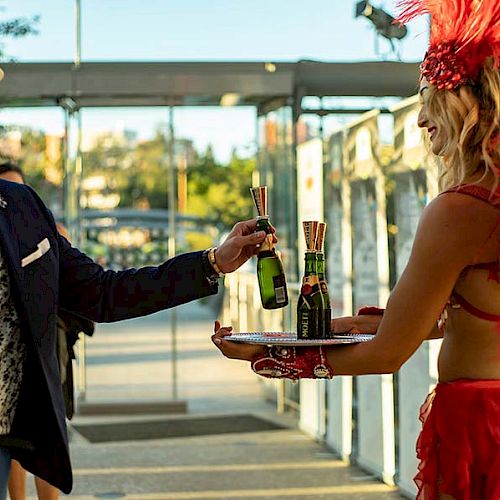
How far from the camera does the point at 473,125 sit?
2707 millimetres

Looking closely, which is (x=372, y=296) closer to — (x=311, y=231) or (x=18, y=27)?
(x=311, y=231)

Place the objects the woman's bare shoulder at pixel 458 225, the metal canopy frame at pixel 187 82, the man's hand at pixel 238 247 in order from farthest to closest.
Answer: the metal canopy frame at pixel 187 82 < the man's hand at pixel 238 247 < the woman's bare shoulder at pixel 458 225

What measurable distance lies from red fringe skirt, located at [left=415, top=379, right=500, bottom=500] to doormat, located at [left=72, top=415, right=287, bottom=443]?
23.4 feet

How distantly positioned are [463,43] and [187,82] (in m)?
8.66

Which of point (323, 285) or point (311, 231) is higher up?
point (311, 231)

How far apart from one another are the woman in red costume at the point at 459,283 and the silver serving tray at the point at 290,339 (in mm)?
36

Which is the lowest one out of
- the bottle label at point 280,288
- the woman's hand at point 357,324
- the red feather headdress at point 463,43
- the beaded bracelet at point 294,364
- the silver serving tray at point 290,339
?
the beaded bracelet at point 294,364

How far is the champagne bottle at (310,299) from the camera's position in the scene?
3156 mm

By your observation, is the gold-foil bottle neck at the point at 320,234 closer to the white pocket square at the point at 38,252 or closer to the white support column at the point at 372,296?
the white pocket square at the point at 38,252

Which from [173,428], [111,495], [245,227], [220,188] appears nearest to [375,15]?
[220,188]

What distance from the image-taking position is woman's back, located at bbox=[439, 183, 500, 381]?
267cm

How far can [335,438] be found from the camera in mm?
8797

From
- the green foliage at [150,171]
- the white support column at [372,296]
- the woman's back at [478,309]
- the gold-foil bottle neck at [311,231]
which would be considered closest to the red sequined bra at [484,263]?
the woman's back at [478,309]

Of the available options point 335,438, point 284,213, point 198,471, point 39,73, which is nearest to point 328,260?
point 335,438
